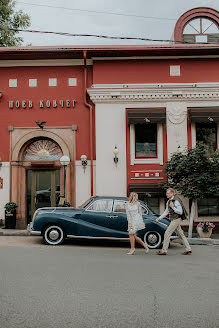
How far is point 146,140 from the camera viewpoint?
1631 centimetres

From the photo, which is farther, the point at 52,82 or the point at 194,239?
the point at 52,82

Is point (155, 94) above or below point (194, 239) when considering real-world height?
above

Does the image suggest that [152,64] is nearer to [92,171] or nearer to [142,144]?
[142,144]

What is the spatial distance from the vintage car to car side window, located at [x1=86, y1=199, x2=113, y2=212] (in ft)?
0.28

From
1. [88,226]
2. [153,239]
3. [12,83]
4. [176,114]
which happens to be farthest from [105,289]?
[12,83]

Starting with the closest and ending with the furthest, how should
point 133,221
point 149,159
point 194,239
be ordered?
point 133,221, point 194,239, point 149,159

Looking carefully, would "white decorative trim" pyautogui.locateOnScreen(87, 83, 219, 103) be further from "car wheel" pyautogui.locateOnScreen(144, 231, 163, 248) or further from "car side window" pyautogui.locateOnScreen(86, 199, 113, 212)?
"car wheel" pyautogui.locateOnScreen(144, 231, 163, 248)

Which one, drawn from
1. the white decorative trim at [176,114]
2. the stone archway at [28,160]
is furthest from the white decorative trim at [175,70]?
the stone archway at [28,160]

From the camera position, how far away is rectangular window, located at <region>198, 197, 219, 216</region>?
15.9m

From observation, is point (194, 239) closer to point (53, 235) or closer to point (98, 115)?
point (53, 235)

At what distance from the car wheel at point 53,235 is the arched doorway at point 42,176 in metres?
5.14

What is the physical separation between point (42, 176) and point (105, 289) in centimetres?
1091

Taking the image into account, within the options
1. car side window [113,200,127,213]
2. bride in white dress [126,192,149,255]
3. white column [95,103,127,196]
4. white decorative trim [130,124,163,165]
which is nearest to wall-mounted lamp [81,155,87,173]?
white column [95,103,127,196]

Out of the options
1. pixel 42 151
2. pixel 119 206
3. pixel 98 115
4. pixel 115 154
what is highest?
pixel 98 115
